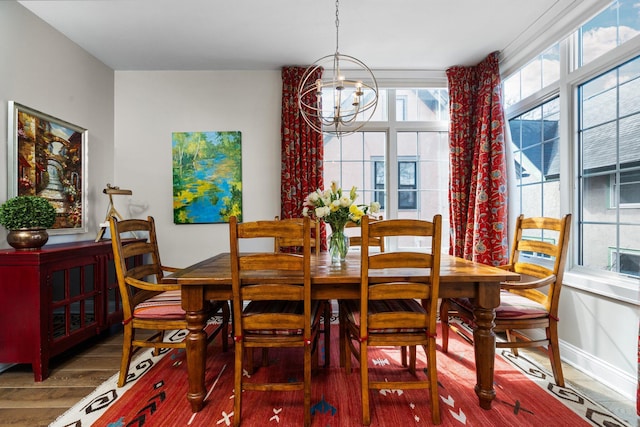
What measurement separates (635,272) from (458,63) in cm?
250

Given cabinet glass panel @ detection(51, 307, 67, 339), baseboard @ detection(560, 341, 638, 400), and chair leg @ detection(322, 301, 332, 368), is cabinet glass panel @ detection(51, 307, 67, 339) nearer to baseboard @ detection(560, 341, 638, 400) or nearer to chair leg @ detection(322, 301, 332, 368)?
chair leg @ detection(322, 301, 332, 368)

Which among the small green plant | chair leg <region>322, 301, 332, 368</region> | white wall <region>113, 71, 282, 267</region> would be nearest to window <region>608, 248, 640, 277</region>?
chair leg <region>322, 301, 332, 368</region>

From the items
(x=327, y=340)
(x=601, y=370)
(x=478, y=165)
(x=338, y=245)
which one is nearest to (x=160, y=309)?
(x=327, y=340)

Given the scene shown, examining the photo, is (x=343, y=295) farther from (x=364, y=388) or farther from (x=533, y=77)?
(x=533, y=77)

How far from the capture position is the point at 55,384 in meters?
1.97

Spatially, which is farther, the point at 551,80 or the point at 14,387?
the point at 551,80

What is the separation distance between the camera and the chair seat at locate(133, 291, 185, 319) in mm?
1877

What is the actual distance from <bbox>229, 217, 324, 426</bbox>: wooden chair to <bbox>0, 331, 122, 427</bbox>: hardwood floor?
1.11m

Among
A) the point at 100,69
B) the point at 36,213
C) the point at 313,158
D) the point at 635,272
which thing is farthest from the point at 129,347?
the point at 635,272

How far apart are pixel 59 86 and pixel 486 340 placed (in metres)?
3.93

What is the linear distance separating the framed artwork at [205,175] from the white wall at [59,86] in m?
0.74

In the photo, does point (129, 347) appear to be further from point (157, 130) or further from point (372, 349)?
point (157, 130)

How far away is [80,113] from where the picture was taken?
300cm

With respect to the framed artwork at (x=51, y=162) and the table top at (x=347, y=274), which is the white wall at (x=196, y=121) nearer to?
the framed artwork at (x=51, y=162)
